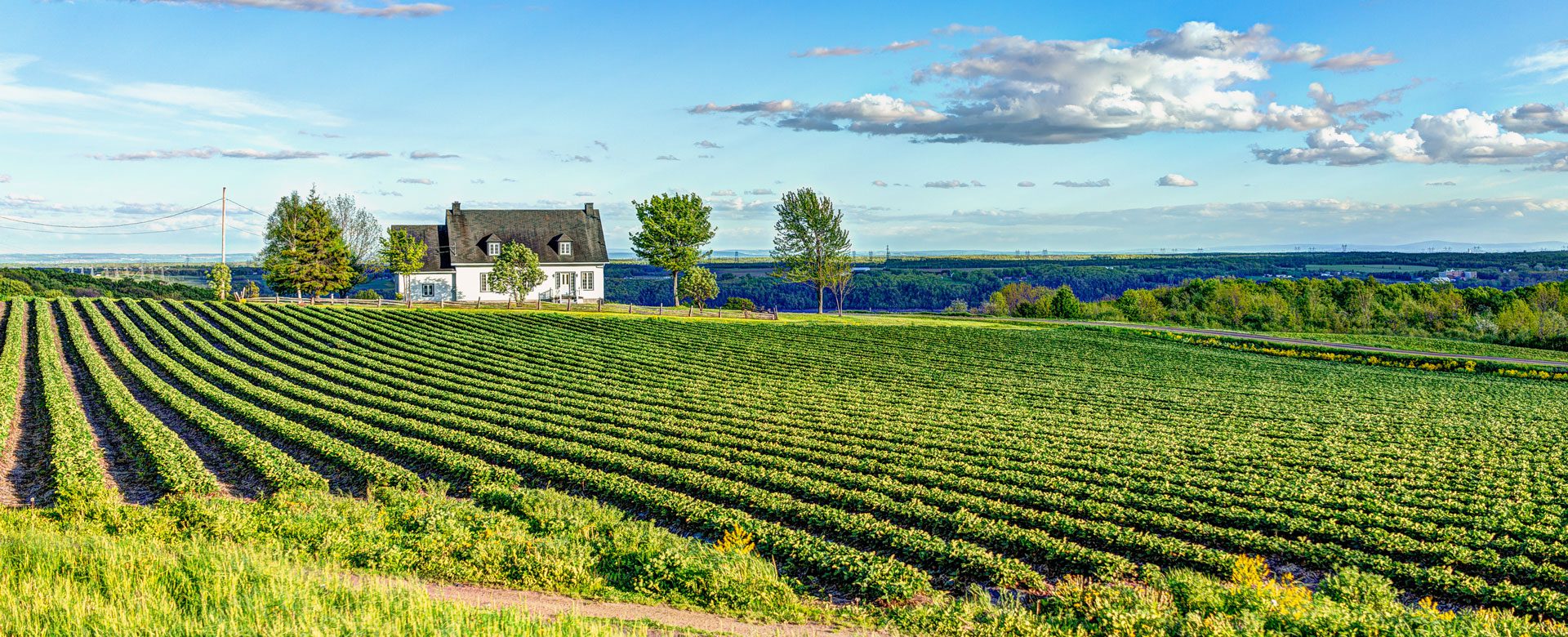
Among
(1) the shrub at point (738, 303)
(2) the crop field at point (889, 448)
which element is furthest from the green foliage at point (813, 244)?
(2) the crop field at point (889, 448)

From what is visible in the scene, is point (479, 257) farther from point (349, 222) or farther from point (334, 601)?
point (334, 601)

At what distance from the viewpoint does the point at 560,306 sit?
71562 millimetres

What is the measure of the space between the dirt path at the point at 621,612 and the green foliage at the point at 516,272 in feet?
193

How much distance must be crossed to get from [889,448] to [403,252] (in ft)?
193

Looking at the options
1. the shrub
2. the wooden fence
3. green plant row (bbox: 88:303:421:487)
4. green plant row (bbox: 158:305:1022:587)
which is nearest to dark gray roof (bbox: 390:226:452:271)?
the wooden fence

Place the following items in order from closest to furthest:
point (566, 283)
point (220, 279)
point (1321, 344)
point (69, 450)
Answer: point (69, 450) → point (1321, 344) → point (220, 279) → point (566, 283)

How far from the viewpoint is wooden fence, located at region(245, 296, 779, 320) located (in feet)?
225

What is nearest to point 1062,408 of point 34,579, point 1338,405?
point 1338,405

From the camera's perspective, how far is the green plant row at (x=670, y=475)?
14.4 meters

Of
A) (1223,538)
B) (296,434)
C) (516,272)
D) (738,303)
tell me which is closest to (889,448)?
(1223,538)

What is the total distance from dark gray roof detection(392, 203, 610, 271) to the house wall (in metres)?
0.60

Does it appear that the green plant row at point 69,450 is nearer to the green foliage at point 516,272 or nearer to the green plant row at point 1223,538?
the green plant row at point 1223,538

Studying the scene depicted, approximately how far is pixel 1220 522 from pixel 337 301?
7327cm

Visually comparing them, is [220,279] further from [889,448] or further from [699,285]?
[889,448]
